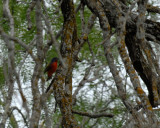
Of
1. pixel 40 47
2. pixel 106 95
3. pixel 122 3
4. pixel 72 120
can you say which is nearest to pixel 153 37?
pixel 122 3

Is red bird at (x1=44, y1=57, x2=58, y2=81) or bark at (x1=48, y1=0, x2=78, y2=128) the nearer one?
bark at (x1=48, y1=0, x2=78, y2=128)

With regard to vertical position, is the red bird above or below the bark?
above

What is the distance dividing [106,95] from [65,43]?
130 inches

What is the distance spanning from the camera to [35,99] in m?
2.31

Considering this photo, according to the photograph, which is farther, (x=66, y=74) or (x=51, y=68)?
(x=51, y=68)

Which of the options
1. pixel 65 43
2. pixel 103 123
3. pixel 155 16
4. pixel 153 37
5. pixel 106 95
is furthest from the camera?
pixel 106 95

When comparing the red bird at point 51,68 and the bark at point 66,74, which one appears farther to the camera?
the red bird at point 51,68

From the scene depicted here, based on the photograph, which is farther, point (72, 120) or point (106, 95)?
point (106, 95)

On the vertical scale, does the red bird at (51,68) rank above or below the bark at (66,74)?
above

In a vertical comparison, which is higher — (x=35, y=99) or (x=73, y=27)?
(x=73, y=27)

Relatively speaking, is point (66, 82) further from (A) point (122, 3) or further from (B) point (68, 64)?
(A) point (122, 3)

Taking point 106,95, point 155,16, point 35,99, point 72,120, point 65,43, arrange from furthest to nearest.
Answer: point 106,95, point 155,16, point 65,43, point 72,120, point 35,99

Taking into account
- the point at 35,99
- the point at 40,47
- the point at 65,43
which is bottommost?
the point at 35,99

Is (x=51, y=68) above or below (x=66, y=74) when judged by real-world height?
above
